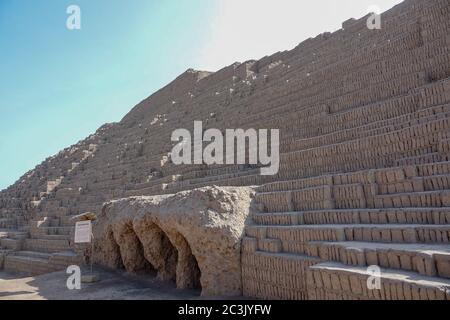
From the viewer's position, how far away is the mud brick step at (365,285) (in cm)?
377

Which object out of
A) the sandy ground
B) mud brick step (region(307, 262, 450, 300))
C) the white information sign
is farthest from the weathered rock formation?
the white information sign

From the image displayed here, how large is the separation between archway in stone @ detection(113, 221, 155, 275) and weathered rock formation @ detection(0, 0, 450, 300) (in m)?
0.03

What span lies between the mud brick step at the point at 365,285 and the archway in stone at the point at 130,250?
6815 millimetres

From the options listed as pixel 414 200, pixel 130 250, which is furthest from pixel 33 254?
pixel 414 200

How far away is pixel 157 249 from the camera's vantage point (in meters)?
9.82

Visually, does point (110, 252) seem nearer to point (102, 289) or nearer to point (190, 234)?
point (102, 289)

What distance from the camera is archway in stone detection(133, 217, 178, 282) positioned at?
31.9ft

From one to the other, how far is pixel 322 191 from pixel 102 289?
19.0 ft

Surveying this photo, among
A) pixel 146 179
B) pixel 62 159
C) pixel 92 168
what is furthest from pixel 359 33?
pixel 62 159

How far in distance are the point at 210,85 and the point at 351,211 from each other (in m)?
18.3

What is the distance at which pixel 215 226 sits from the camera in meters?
7.47

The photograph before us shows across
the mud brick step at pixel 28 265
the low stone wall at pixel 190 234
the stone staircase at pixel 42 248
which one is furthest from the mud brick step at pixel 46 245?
the low stone wall at pixel 190 234

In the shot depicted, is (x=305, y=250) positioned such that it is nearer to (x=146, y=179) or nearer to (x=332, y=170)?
(x=332, y=170)

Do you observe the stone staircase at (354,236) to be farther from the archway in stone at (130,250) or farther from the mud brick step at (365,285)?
the archway in stone at (130,250)
